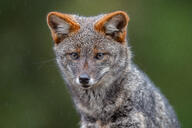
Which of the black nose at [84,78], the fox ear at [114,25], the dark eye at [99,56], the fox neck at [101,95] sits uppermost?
the fox ear at [114,25]

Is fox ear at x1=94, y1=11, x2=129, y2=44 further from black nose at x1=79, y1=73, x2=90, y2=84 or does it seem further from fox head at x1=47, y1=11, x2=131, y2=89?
black nose at x1=79, y1=73, x2=90, y2=84

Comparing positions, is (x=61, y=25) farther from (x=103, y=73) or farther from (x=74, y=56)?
(x=103, y=73)

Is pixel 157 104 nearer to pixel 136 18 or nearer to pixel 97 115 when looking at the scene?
pixel 97 115

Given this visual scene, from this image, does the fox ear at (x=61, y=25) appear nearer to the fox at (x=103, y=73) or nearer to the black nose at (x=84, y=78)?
the fox at (x=103, y=73)

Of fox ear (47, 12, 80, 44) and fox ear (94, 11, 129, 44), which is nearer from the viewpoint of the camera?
fox ear (94, 11, 129, 44)

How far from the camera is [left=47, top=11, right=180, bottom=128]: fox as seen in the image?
1053 centimetres

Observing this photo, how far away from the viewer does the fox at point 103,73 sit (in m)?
10.5

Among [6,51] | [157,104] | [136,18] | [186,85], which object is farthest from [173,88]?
[157,104]

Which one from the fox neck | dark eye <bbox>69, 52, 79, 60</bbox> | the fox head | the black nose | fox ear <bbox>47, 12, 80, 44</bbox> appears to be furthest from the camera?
the fox neck

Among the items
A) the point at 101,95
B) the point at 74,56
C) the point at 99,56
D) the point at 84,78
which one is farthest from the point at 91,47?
the point at 101,95

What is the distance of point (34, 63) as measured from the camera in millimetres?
19578

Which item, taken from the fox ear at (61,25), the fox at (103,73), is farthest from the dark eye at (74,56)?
the fox ear at (61,25)

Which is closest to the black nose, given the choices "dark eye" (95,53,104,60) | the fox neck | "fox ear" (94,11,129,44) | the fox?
the fox

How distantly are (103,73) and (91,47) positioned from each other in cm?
52
